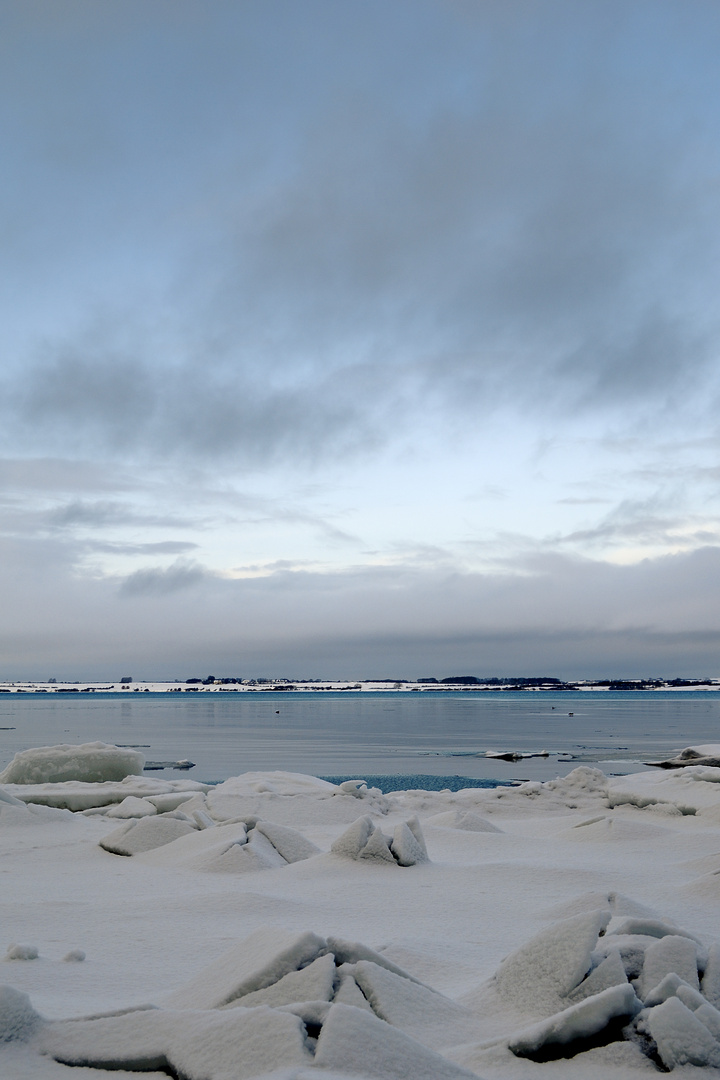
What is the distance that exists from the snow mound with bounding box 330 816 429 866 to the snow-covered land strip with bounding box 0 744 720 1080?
2 centimetres

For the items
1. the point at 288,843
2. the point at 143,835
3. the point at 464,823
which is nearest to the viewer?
the point at 288,843

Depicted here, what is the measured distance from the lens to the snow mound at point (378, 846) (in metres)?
6.30

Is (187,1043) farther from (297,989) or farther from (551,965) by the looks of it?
(551,965)

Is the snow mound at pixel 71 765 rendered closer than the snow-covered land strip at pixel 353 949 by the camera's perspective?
No

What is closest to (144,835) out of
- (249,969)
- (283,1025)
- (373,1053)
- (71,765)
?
(249,969)

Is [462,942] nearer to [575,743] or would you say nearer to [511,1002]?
[511,1002]

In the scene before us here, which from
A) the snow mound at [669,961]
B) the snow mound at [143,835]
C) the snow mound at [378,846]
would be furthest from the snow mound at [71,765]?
the snow mound at [669,961]

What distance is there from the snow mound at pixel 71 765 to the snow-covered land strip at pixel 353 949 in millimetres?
4673

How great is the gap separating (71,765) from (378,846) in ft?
29.9

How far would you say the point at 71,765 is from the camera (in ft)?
44.8

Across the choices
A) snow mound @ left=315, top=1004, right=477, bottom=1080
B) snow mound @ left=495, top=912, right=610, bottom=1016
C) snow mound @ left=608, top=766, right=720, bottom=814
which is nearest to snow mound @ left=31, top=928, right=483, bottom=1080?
snow mound @ left=315, top=1004, right=477, bottom=1080

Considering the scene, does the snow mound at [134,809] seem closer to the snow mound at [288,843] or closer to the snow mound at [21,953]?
the snow mound at [288,843]

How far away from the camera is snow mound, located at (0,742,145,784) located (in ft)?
43.5

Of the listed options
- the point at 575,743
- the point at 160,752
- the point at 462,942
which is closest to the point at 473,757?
the point at 575,743
